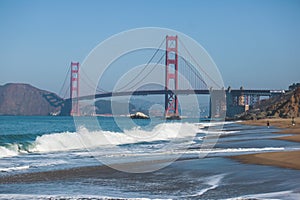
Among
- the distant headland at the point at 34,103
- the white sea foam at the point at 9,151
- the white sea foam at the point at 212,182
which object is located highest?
the distant headland at the point at 34,103

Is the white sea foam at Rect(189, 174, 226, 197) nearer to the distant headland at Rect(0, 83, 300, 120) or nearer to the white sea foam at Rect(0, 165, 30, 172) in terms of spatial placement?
the white sea foam at Rect(0, 165, 30, 172)

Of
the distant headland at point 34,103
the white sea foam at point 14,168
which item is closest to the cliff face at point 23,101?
the distant headland at point 34,103

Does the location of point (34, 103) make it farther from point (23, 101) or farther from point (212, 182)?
point (212, 182)

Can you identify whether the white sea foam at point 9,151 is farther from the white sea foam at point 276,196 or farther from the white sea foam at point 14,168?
the white sea foam at point 276,196

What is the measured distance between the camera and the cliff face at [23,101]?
93062 mm

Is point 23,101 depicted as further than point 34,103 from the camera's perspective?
Yes

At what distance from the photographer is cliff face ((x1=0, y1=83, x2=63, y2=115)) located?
305 feet

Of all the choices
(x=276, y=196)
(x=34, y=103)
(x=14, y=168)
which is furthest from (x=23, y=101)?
(x=276, y=196)

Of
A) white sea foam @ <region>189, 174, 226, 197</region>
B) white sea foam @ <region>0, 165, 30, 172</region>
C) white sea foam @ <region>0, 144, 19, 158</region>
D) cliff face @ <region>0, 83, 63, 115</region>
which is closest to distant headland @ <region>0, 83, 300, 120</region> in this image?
cliff face @ <region>0, 83, 63, 115</region>

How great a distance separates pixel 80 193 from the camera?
673 centimetres

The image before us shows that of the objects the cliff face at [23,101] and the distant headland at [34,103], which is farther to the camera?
the cliff face at [23,101]

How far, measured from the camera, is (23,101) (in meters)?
97.8

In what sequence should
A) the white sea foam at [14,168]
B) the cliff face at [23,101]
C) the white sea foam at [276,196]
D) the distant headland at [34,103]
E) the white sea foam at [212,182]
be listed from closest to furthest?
the white sea foam at [276,196]
the white sea foam at [212,182]
the white sea foam at [14,168]
the distant headland at [34,103]
the cliff face at [23,101]

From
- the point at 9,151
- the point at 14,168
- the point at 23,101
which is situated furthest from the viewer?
the point at 23,101
